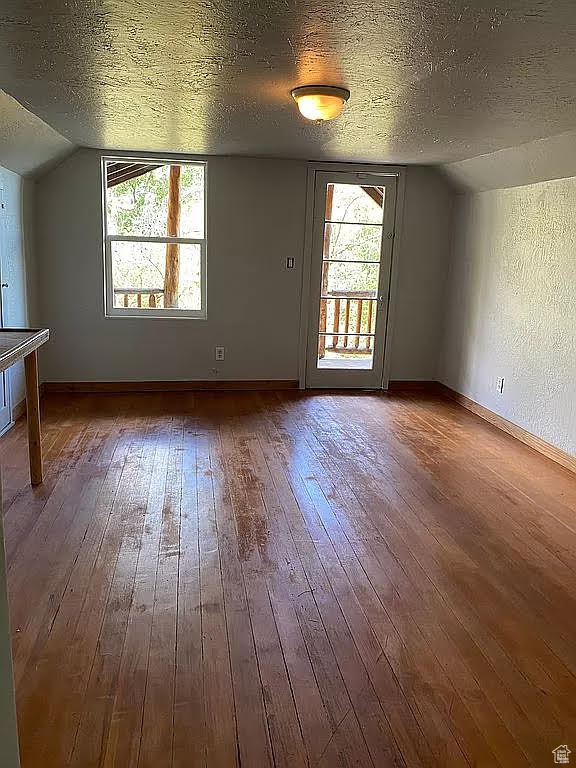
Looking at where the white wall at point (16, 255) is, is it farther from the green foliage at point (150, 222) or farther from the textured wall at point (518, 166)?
Answer: the textured wall at point (518, 166)

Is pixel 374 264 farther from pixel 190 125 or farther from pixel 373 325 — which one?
pixel 190 125

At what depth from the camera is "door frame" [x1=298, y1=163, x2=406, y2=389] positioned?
18.3 feet

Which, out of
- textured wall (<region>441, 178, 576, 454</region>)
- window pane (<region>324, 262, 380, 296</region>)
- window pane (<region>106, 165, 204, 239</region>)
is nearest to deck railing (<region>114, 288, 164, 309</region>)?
window pane (<region>106, 165, 204, 239</region>)

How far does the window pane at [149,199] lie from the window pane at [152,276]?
13cm

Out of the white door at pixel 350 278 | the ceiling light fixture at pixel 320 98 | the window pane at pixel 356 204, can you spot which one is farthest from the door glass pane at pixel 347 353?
the ceiling light fixture at pixel 320 98

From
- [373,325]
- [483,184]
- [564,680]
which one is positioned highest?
[483,184]

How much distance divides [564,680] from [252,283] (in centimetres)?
434

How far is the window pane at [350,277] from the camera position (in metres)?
5.80

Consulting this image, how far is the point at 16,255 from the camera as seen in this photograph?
470cm

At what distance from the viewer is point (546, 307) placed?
436 centimetres

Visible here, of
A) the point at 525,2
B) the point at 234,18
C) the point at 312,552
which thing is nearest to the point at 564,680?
the point at 312,552

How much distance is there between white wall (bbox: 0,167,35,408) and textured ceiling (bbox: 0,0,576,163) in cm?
82

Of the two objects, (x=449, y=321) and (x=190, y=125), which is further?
(x=449, y=321)

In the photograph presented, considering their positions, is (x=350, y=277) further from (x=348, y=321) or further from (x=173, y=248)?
(x=173, y=248)
